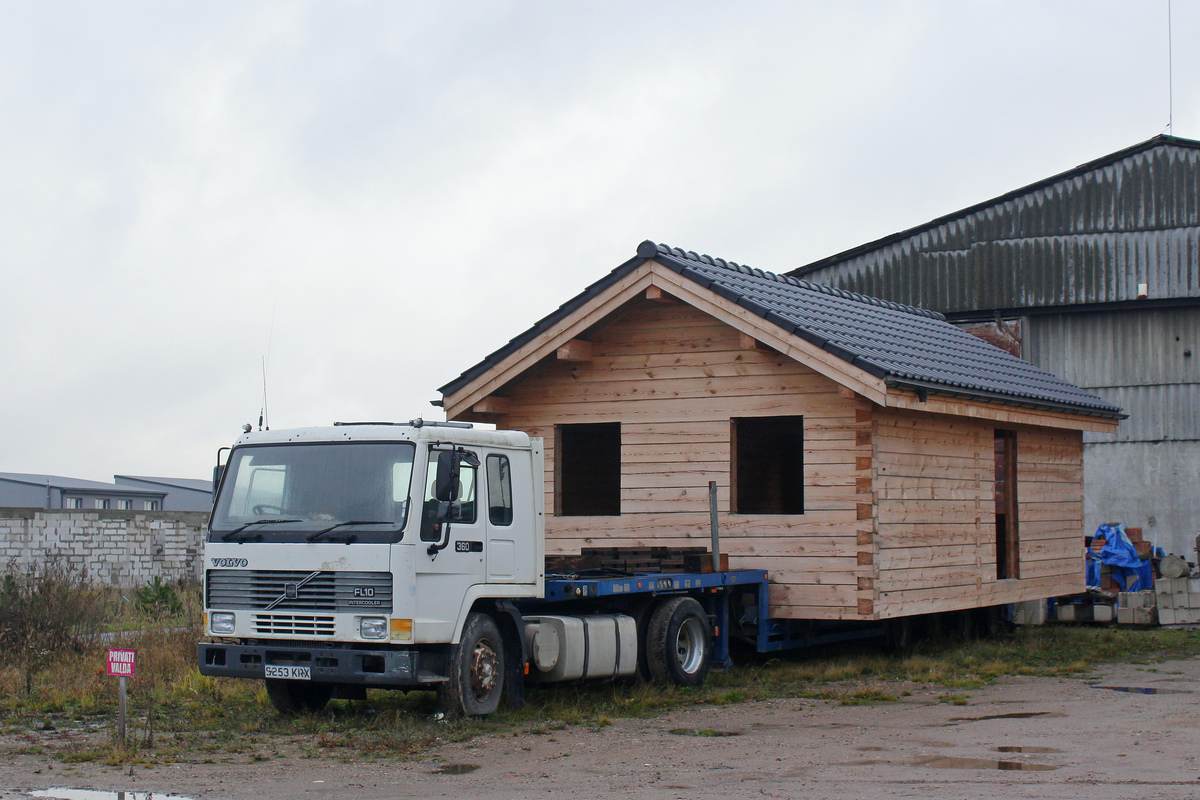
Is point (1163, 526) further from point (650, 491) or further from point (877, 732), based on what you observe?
point (877, 732)

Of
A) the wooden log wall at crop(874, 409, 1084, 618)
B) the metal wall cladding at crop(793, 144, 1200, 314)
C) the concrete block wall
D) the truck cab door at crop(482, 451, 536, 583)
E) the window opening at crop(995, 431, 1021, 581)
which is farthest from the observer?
the concrete block wall

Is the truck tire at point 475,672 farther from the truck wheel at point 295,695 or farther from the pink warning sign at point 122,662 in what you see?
the pink warning sign at point 122,662

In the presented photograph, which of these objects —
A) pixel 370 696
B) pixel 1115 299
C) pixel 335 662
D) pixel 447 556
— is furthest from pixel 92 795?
pixel 1115 299

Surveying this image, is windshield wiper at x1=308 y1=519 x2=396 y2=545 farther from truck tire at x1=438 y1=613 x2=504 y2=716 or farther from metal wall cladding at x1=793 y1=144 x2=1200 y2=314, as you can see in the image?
metal wall cladding at x1=793 y1=144 x2=1200 y2=314

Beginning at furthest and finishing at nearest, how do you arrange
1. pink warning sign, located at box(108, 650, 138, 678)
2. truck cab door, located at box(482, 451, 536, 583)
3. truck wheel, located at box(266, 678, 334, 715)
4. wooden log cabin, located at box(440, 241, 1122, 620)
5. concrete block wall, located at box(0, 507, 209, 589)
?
concrete block wall, located at box(0, 507, 209, 589)
wooden log cabin, located at box(440, 241, 1122, 620)
truck wheel, located at box(266, 678, 334, 715)
truck cab door, located at box(482, 451, 536, 583)
pink warning sign, located at box(108, 650, 138, 678)

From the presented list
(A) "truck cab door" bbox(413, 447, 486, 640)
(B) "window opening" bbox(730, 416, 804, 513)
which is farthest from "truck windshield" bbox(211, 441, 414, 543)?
(B) "window opening" bbox(730, 416, 804, 513)

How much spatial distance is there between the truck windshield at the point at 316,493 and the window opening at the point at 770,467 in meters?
9.58

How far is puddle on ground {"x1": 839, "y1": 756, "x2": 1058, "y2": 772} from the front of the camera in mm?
8977

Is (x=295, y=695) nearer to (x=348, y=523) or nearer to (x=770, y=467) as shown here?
(x=348, y=523)

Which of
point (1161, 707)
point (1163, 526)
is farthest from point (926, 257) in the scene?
point (1161, 707)

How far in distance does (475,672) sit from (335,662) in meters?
1.23

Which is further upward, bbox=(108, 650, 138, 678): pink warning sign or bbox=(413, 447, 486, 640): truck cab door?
bbox=(413, 447, 486, 640): truck cab door

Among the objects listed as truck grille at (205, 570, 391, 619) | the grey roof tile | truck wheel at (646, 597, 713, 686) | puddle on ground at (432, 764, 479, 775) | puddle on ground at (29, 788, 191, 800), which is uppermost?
the grey roof tile

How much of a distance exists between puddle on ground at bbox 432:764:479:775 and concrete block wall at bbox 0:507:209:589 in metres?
22.4
